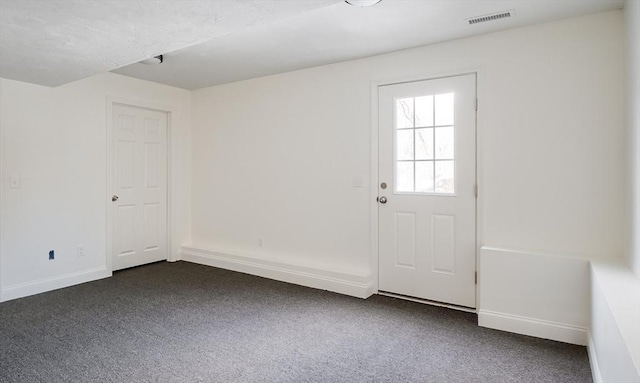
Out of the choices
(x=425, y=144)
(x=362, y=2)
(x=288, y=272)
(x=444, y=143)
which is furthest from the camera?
(x=288, y=272)

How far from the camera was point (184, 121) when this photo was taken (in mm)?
5391

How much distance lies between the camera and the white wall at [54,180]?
12.2 ft

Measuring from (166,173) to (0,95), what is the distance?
199 centimetres

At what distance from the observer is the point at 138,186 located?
4957mm

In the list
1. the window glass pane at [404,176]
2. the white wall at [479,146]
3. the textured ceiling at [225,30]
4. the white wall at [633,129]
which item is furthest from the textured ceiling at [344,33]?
the window glass pane at [404,176]

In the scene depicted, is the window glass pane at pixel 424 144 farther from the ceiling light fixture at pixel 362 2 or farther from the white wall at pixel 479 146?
the ceiling light fixture at pixel 362 2

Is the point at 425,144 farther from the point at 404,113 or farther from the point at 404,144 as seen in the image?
the point at 404,113

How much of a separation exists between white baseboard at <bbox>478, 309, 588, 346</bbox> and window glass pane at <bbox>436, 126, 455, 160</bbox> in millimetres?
1346

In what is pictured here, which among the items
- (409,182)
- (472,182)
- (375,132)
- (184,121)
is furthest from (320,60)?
(184,121)

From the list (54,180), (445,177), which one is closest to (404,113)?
(445,177)

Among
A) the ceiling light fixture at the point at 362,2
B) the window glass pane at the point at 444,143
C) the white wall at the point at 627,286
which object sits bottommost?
the white wall at the point at 627,286

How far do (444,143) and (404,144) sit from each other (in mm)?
384

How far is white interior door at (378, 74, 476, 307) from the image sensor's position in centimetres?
338

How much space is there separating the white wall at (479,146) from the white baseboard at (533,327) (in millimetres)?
523
